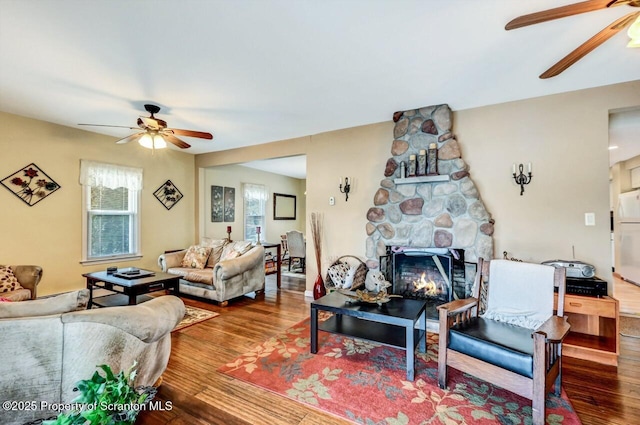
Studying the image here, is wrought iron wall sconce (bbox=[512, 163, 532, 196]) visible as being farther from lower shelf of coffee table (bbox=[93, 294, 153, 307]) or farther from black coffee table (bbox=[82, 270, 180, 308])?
lower shelf of coffee table (bbox=[93, 294, 153, 307])

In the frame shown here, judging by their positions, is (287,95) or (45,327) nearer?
(45,327)

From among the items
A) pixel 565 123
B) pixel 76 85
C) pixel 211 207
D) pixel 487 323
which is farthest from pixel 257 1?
pixel 211 207

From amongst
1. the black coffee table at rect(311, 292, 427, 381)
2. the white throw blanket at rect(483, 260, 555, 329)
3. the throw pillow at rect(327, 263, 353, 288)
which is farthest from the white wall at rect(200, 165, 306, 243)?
the white throw blanket at rect(483, 260, 555, 329)

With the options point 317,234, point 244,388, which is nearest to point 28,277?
point 244,388

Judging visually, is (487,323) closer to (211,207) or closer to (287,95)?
(287,95)

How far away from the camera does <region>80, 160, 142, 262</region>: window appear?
453cm

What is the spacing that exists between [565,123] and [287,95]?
115 inches

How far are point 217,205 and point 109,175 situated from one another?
2.17 meters

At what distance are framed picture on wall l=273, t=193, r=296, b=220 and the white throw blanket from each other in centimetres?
650

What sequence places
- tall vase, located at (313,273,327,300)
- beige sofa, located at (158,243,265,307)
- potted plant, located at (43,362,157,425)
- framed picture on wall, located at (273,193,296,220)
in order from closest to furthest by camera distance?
potted plant, located at (43,362,157,425), beige sofa, located at (158,243,265,307), tall vase, located at (313,273,327,300), framed picture on wall, located at (273,193,296,220)

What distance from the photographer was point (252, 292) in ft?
15.5

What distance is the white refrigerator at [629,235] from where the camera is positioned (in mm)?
5395

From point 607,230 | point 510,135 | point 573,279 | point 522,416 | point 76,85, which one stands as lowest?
point 522,416

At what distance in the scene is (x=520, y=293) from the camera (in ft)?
7.77
